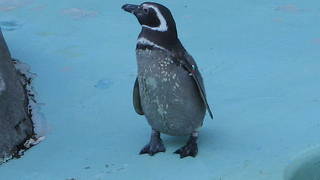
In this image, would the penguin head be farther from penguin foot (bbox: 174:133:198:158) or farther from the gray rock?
the gray rock

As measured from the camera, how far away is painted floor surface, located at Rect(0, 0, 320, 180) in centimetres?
212

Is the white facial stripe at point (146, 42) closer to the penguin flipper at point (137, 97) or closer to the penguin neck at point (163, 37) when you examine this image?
the penguin neck at point (163, 37)

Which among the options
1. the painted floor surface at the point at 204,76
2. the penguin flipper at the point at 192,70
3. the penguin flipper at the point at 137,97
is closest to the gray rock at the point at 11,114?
the painted floor surface at the point at 204,76

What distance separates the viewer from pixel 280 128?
2.27 m

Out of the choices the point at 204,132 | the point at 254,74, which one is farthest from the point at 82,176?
the point at 254,74

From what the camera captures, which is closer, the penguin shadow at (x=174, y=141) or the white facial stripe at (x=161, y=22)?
the white facial stripe at (x=161, y=22)

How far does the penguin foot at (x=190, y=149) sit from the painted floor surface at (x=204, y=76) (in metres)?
0.02

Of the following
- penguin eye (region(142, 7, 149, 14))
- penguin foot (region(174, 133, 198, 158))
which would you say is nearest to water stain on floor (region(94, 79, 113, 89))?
penguin foot (region(174, 133, 198, 158))

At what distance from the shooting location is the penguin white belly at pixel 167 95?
199 cm

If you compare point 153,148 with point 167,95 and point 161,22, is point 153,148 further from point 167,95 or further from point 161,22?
point 161,22

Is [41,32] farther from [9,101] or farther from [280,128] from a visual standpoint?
[280,128]

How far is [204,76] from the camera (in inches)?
107

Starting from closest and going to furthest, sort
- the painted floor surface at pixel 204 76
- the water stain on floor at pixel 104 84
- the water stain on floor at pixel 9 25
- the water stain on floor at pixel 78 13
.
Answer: the painted floor surface at pixel 204 76
the water stain on floor at pixel 104 84
the water stain on floor at pixel 9 25
the water stain on floor at pixel 78 13

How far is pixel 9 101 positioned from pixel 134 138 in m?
0.44
